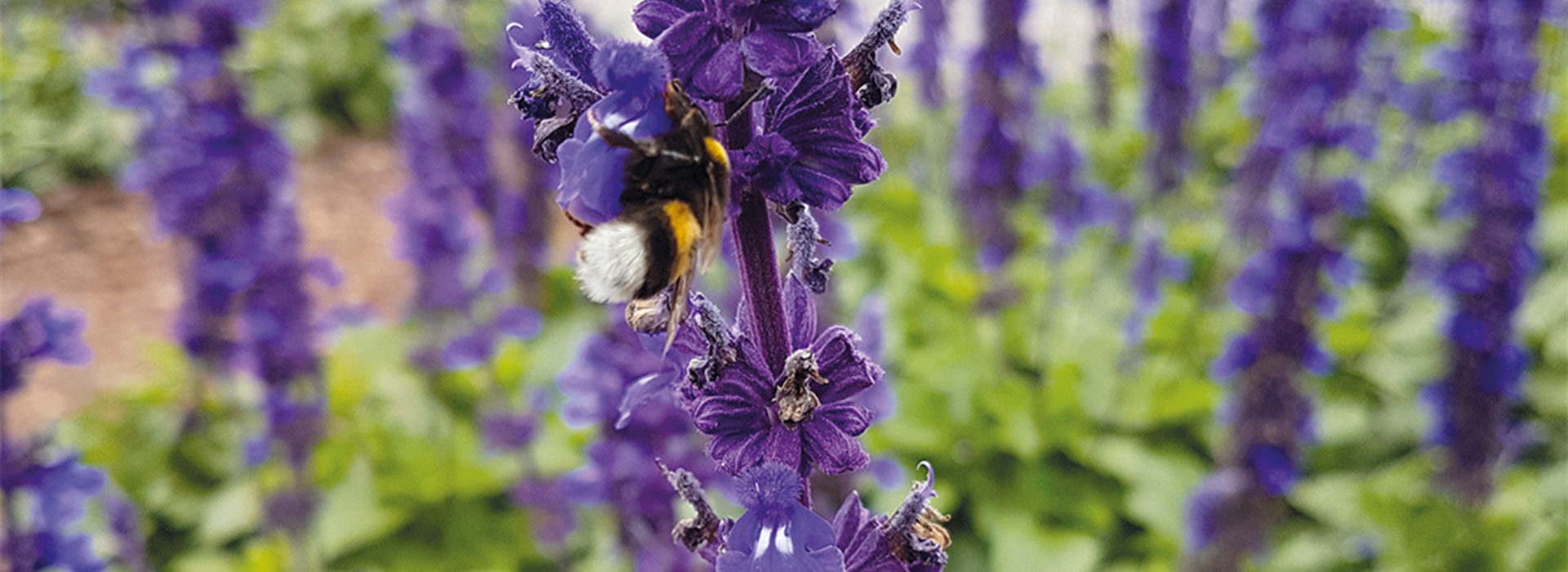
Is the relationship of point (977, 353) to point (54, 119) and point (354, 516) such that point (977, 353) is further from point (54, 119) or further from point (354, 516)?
point (54, 119)

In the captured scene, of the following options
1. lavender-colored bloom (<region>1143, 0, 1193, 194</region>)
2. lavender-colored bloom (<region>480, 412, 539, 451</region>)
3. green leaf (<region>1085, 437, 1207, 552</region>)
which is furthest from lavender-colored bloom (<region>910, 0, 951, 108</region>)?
lavender-colored bloom (<region>480, 412, 539, 451</region>)

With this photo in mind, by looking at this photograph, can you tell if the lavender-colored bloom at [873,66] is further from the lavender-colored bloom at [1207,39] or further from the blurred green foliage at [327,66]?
the blurred green foliage at [327,66]

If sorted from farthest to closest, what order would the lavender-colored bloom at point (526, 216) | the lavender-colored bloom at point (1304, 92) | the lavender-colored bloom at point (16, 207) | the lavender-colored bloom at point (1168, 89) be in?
1. the lavender-colored bloom at point (526, 216)
2. the lavender-colored bloom at point (1168, 89)
3. the lavender-colored bloom at point (1304, 92)
4. the lavender-colored bloom at point (16, 207)

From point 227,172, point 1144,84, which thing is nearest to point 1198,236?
point 1144,84

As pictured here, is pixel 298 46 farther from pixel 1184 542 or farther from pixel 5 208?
pixel 1184 542

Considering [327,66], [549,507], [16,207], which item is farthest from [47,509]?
[327,66]

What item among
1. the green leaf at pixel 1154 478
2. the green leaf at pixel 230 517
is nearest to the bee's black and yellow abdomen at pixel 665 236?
the green leaf at pixel 1154 478
